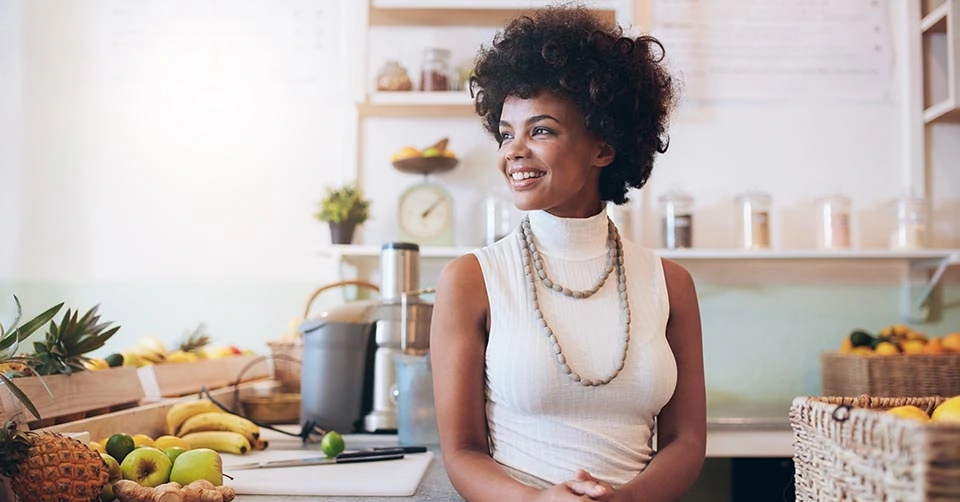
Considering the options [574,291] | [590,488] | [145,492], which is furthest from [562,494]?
[145,492]

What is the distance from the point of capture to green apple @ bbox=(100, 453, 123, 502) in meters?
1.07

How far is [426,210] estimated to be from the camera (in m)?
2.53

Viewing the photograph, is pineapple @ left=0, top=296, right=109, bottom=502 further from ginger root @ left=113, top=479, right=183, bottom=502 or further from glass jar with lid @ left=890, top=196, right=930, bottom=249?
glass jar with lid @ left=890, top=196, right=930, bottom=249

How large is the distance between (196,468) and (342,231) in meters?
1.34

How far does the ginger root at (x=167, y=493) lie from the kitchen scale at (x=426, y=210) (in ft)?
4.88

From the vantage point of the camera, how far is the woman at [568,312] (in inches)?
44.4

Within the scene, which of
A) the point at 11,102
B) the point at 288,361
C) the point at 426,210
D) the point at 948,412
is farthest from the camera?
the point at 11,102

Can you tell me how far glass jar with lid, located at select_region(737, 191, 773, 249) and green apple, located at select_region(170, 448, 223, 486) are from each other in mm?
1744

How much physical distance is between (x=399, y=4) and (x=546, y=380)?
1645mm

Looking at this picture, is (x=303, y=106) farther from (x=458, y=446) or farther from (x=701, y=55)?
(x=458, y=446)

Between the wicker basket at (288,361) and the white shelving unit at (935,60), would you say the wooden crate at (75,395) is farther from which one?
the white shelving unit at (935,60)

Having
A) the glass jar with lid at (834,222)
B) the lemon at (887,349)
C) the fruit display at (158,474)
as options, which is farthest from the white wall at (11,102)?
the lemon at (887,349)

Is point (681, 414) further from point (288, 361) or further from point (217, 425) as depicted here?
point (288, 361)

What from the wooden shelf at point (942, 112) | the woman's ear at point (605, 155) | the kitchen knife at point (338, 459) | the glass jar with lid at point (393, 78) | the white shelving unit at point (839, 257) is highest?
the glass jar with lid at point (393, 78)
